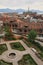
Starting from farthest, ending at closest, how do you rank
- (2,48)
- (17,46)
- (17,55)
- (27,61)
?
1. (17,46)
2. (2,48)
3. (17,55)
4. (27,61)

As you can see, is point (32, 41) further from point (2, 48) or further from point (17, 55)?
point (17, 55)

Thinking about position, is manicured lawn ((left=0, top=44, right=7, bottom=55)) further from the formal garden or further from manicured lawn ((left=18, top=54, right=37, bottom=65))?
the formal garden

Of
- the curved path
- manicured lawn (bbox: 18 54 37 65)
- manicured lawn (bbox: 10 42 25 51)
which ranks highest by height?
manicured lawn (bbox: 10 42 25 51)

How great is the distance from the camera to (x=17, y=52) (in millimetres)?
24156

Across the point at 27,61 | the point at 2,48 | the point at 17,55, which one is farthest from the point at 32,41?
the point at 27,61

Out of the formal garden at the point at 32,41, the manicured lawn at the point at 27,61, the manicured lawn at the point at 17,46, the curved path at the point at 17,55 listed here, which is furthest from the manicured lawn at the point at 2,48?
the formal garden at the point at 32,41

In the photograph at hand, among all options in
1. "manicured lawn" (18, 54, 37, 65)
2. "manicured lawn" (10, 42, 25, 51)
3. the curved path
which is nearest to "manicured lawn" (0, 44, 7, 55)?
the curved path

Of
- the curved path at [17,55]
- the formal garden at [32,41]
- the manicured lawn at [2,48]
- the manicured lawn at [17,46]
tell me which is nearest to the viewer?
the curved path at [17,55]

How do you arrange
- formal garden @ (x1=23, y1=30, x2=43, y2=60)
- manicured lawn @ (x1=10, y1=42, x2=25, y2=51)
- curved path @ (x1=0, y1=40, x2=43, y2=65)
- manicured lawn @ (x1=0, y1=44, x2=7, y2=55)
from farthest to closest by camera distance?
formal garden @ (x1=23, y1=30, x2=43, y2=60), manicured lawn @ (x1=10, y1=42, x2=25, y2=51), manicured lawn @ (x1=0, y1=44, x2=7, y2=55), curved path @ (x1=0, y1=40, x2=43, y2=65)

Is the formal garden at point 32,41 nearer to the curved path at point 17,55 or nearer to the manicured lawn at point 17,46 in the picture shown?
the manicured lawn at point 17,46

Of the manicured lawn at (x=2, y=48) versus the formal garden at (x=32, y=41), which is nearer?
the manicured lawn at (x=2, y=48)

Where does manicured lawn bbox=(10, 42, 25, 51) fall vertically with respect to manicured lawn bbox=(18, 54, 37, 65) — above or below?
above

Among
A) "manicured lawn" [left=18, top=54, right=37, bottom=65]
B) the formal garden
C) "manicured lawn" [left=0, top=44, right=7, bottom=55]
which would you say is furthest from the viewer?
the formal garden

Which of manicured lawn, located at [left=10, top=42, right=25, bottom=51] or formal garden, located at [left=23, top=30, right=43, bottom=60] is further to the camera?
formal garden, located at [left=23, top=30, right=43, bottom=60]
